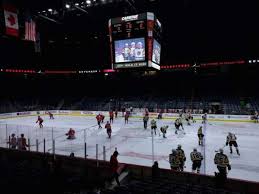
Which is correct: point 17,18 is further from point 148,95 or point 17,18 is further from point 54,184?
point 148,95

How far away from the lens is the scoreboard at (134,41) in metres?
12.4

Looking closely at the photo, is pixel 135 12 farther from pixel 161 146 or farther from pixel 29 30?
pixel 161 146

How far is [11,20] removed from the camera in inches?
361

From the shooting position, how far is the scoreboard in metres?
12.4

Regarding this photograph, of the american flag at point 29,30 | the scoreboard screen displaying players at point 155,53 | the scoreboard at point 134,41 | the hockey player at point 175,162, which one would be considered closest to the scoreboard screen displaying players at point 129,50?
the scoreboard at point 134,41

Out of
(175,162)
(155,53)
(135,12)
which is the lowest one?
(175,162)

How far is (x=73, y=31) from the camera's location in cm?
2741

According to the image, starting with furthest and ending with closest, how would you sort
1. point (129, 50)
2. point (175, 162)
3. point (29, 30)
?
1. point (129, 50)
2. point (29, 30)
3. point (175, 162)

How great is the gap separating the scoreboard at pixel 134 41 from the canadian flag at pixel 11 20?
5.07 m

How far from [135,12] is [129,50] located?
5.44 metres

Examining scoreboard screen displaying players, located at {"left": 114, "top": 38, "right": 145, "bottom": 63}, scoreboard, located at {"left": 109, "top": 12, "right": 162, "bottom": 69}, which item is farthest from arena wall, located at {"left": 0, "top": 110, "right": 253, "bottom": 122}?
scoreboard screen displaying players, located at {"left": 114, "top": 38, "right": 145, "bottom": 63}

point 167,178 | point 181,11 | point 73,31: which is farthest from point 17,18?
point 73,31

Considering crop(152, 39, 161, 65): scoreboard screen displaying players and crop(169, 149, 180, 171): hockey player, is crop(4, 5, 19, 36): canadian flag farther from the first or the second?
crop(169, 149, 180, 171): hockey player

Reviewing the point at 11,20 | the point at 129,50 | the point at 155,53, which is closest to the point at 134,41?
the point at 129,50
